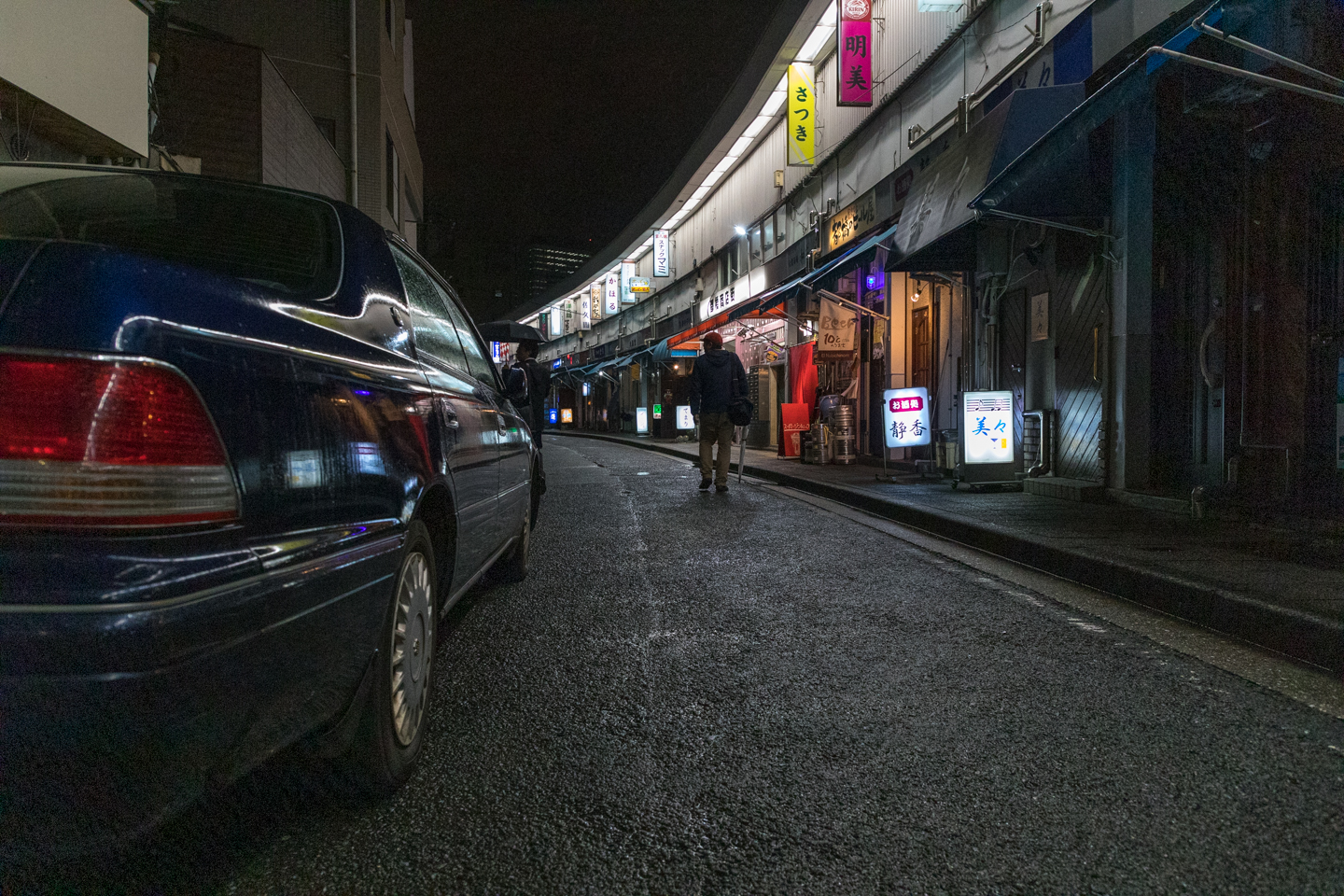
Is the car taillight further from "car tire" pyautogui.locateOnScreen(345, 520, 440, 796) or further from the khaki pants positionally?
the khaki pants

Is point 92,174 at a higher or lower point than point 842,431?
higher

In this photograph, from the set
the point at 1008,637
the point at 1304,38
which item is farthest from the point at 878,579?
the point at 1304,38

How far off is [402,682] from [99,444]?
4.00 ft

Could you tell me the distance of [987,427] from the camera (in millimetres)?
9172

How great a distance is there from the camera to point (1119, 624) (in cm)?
395

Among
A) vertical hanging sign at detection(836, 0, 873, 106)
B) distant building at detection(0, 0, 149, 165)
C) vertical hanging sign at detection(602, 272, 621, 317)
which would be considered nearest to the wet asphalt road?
distant building at detection(0, 0, 149, 165)

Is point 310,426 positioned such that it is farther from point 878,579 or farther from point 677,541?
point 677,541

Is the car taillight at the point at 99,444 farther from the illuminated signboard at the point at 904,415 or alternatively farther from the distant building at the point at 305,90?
the distant building at the point at 305,90

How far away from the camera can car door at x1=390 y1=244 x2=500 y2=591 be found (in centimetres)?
277

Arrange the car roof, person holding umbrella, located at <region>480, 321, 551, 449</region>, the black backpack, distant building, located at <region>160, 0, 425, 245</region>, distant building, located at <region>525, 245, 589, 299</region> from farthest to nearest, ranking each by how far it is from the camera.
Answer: distant building, located at <region>525, 245, 589, 299</region>, person holding umbrella, located at <region>480, 321, 551, 449</region>, distant building, located at <region>160, 0, 425, 245</region>, the black backpack, the car roof

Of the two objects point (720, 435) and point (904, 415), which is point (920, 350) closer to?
point (904, 415)

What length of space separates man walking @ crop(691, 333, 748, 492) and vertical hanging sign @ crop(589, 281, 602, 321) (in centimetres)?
3368

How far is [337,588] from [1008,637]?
10.1ft

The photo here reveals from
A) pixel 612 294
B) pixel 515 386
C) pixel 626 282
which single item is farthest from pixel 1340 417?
pixel 612 294
